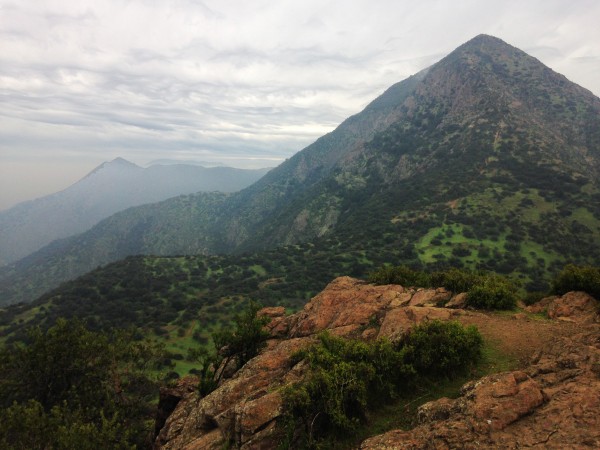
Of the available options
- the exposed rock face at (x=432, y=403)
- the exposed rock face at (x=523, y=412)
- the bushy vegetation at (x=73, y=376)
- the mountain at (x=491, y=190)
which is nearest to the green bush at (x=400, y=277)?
the exposed rock face at (x=432, y=403)

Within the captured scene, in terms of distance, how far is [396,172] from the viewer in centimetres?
18738

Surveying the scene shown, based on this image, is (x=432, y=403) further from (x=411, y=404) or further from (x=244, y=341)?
(x=244, y=341)

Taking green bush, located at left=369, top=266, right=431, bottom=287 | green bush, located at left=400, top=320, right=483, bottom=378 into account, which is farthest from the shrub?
green bush, located at left=400, top=320, right=483, bottom=378

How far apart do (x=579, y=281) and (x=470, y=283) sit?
20.2 feet

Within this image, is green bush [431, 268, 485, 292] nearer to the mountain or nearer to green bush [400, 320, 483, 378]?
green bush [400, 320, 483, 378]

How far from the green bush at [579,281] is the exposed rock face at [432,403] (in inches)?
264

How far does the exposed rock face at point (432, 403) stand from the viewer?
9.01 m

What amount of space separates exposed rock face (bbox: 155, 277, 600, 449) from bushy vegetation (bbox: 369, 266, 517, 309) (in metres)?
1.31

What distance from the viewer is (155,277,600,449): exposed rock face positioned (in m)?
9.01

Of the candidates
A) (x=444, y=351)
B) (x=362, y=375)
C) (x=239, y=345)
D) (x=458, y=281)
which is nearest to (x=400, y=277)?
(x=458, y=281)

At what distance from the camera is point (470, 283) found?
2305 cm

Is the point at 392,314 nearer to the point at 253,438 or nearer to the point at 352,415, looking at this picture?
the point at 352,415

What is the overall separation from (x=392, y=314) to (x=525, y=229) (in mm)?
102219

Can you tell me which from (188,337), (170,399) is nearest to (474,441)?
(170,399)
